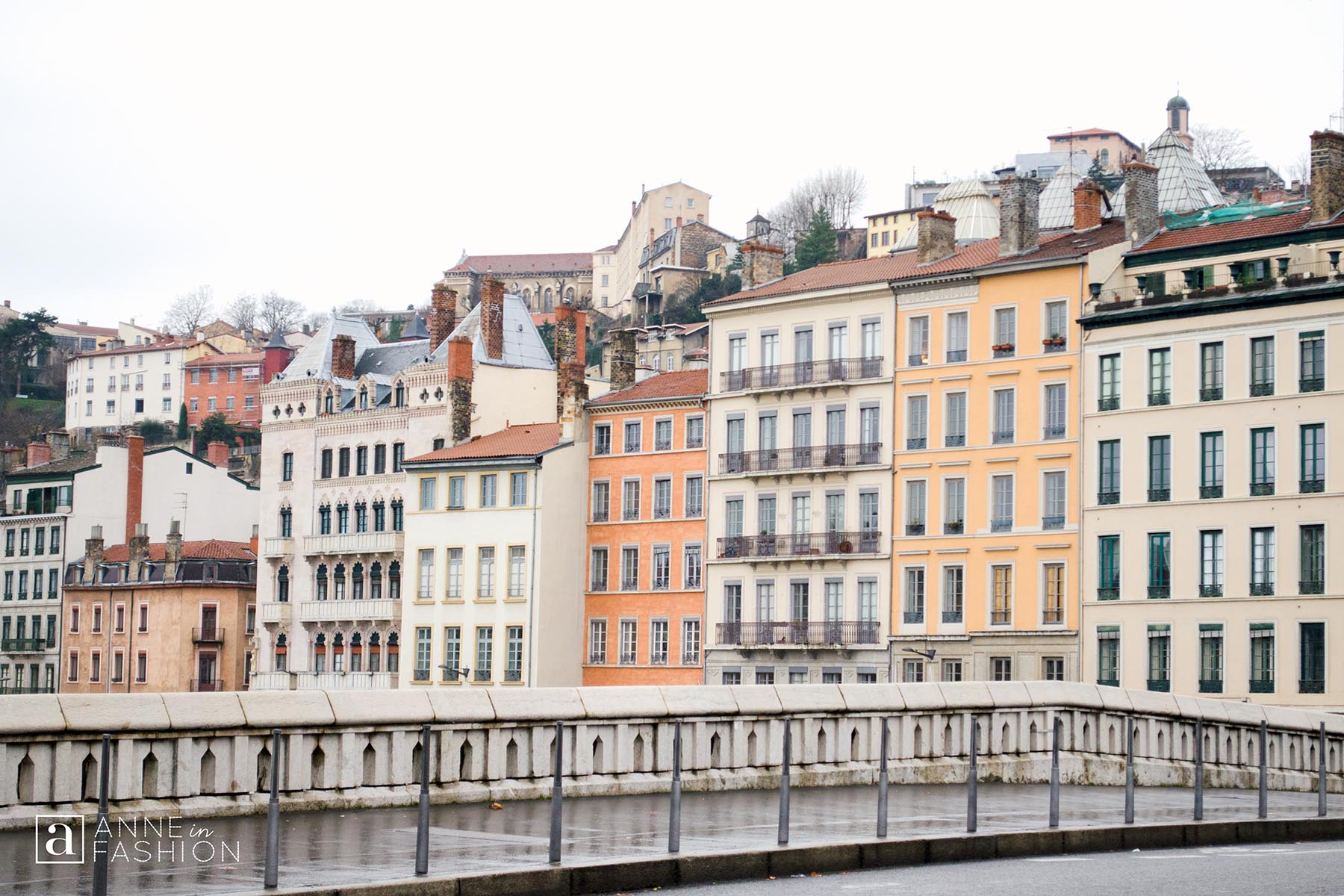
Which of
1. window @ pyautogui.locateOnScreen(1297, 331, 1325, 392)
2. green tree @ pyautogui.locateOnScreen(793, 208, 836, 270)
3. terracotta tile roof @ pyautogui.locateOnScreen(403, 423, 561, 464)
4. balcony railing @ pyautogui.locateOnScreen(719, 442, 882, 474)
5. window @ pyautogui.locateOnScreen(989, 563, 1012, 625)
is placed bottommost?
window @ pyautogui.locateOnScreen(989, 563, 1012, 625)

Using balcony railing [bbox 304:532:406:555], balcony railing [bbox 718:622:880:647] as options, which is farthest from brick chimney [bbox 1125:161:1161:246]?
balcony railing [bbox 304:532:406:555]

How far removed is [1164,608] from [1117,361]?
783 centimetres

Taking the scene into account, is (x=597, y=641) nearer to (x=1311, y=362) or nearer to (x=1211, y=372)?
(x=1211, y=372)

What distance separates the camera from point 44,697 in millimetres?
18188

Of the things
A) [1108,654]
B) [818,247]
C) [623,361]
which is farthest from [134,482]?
[818,247]

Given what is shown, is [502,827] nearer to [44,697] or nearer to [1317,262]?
[44,697]

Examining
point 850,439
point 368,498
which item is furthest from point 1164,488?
point 368,498

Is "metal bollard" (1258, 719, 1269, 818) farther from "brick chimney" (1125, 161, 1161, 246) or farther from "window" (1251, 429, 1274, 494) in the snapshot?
"brick chimney" (1125, 161, 1161, 246)

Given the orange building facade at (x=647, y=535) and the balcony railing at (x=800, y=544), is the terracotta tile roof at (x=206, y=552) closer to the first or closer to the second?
the orange building facade at (x=647, y=535)

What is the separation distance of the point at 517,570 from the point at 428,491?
6569mm

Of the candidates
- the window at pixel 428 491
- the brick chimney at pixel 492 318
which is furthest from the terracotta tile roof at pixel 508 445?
the brick chimney at pixel 492 318

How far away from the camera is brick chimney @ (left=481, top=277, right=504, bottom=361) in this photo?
309ft

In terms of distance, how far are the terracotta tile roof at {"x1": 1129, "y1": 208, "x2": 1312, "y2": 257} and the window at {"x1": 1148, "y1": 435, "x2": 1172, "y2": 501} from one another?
600 centimetres

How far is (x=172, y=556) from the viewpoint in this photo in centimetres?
10069
